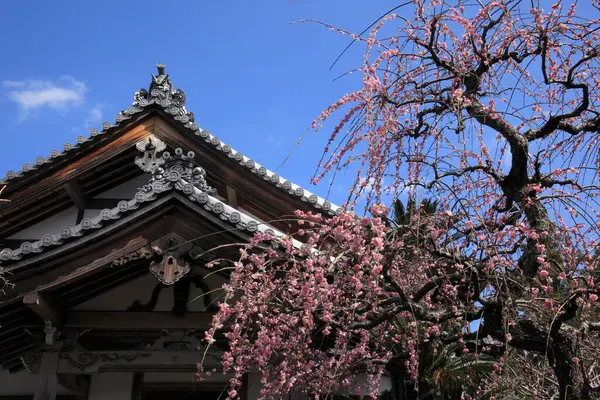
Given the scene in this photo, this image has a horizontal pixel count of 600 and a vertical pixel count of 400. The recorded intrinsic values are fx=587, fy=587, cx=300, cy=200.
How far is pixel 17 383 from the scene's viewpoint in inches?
297

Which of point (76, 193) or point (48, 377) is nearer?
point (48, 377)

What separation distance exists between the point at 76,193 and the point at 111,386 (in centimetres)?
294

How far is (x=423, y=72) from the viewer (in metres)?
4.55

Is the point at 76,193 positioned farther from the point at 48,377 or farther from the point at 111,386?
the point at 48,377

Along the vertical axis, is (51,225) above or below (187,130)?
below

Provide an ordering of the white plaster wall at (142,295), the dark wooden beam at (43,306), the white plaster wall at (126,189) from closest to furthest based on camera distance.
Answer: the dark wooden beam at (43,306)
the white plaster wall at (142,295)
the white plaster wall at (126,189)

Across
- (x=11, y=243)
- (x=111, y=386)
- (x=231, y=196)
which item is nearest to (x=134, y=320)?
(x=111, y=386)

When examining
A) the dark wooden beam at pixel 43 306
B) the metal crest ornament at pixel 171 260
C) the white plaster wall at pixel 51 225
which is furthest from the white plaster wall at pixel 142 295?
the white plaster wall at pixel 51 225

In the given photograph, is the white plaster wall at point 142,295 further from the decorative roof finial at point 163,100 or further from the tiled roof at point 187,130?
the decorative roof finial at point 163,100

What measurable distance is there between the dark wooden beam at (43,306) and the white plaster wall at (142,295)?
54cm

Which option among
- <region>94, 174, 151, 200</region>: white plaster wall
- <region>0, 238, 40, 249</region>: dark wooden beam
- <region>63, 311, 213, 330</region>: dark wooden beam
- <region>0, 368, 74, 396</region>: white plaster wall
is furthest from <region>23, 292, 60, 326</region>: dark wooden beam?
<region>94, 174, 151, 200</region>: white plaster wall

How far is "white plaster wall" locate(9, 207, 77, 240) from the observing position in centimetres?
846

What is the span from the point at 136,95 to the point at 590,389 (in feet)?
23.5

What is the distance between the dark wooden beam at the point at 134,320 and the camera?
20.8 ft
